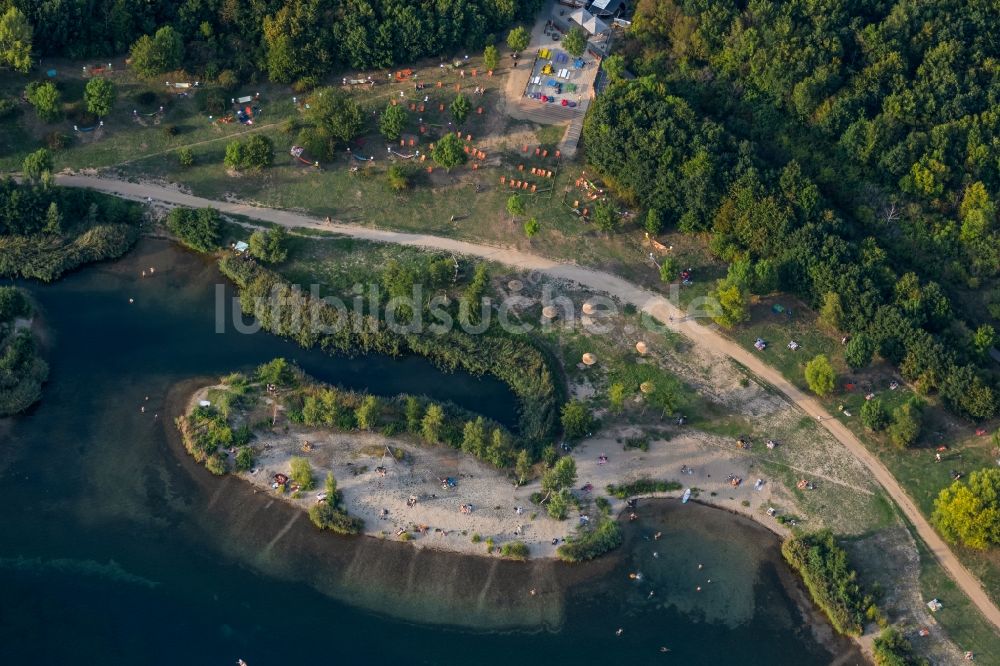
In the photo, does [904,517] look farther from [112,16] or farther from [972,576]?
[112,16]

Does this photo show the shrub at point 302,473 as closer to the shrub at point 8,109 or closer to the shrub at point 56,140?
the shrub at point 56,140

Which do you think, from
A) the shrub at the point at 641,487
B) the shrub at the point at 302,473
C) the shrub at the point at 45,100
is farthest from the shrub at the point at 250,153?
the shrub at the point at 641,487

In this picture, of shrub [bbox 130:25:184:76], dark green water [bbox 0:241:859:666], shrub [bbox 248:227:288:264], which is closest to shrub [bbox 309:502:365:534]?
dark green water [bbox 0:241:859:666]

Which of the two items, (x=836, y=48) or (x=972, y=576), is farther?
(x=836, y=48)

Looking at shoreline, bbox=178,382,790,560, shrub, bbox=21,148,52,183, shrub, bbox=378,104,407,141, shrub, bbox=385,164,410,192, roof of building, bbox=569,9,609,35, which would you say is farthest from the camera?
roof of building, bbox=569,9,609,35

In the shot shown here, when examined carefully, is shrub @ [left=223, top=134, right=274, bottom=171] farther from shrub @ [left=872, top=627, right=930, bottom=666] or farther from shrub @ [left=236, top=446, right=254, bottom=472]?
shrub @ [left=872, top=627, right=930, bottom=666]

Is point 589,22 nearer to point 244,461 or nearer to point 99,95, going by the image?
point 99,95

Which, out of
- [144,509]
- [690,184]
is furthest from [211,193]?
[690,184]
